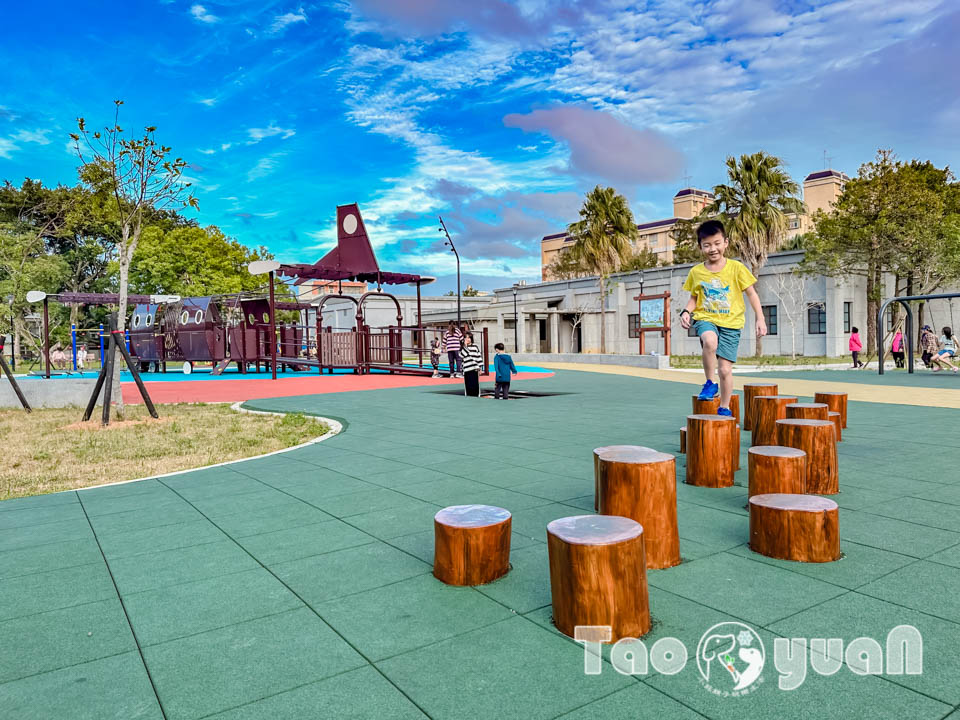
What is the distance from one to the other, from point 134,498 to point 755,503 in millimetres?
4671

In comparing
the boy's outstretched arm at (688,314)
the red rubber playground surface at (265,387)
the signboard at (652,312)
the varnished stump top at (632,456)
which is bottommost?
the red rubber playground surface at (265,387)

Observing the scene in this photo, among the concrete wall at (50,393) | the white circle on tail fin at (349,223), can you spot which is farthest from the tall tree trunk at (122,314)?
the white circle on tail fin at (349,223)

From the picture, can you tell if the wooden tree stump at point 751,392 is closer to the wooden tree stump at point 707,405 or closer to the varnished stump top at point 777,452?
the wooden tree stump at point 707,405

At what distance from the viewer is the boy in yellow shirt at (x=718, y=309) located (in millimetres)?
6984

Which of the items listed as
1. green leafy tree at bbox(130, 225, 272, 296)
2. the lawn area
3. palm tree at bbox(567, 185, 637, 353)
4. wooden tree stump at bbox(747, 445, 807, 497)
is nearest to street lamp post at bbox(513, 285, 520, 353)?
palm tree at bbox(567, 185, 637, 353)

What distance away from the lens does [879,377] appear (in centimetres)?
1769

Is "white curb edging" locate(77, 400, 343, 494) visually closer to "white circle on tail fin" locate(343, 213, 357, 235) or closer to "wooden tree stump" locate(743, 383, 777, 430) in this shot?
"wooden tree stump" locate(743, 383, 777, 430)

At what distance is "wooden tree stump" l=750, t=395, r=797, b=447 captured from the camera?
247 inches

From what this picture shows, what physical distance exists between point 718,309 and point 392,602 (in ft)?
17.7

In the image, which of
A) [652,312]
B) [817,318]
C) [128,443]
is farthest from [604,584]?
[652,312]

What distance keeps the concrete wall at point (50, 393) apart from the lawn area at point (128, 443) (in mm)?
1977

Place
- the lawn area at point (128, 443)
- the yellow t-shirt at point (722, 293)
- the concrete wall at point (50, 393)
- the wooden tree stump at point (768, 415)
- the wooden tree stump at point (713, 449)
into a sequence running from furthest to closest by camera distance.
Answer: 1. the concrete wall at point (50, 393)
2. the yellow t-shirt at point (722, 293)
3. the lawn area at point (128, 443)
4. the wooden tree stump at point (768, 415)
5. the wooden tree stump at point (713, 449)

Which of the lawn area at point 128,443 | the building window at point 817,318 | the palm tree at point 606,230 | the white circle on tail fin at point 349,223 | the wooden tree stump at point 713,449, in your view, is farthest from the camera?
the palm tree at point 606,230

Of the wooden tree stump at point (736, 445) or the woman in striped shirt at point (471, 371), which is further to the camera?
the woman in striped shirt at point (471, 371)
